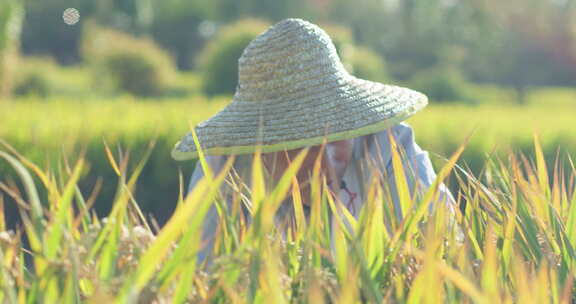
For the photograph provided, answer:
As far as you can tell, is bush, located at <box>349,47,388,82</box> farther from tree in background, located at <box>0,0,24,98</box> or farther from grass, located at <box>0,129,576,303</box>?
grass, located at <box>0,129,576,303</box>

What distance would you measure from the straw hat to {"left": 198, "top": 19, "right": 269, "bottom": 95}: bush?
46.7 feet

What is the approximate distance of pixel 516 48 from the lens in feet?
120

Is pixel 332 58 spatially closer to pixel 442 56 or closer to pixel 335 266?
A: pixel 335 266

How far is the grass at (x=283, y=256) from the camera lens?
90 centimetres

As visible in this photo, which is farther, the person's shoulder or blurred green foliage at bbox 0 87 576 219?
blurred green foliage at bbox 0 87 576 219

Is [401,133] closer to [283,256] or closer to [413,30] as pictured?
[283,256]

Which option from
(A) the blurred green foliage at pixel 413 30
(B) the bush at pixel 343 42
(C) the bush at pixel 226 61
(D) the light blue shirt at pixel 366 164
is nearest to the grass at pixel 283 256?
(D) the light blue shirt at pixel 366 164

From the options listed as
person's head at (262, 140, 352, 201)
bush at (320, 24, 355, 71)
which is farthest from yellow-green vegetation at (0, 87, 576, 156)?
bush at (320, 24, 355, 71)

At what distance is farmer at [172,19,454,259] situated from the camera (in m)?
2.19

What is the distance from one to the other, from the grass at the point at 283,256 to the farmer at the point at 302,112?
832mm

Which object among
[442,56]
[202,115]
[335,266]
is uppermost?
[335,266]

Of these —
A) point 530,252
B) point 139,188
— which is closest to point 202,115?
point 139,188

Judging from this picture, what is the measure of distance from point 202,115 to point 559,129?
109 inches

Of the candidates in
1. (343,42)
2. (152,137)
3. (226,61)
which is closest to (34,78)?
(226,61)
